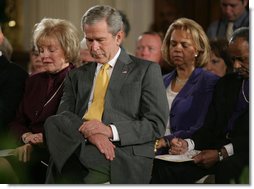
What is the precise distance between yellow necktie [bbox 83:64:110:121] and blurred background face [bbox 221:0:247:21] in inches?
55.8

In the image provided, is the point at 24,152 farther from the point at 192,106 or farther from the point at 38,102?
the point at 192,106

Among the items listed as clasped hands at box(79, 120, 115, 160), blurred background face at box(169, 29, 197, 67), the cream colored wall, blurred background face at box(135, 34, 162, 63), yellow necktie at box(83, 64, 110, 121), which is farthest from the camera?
blurred background face at box(135, 34, 162, 63)

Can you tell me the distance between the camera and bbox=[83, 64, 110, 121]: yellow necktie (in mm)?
3592

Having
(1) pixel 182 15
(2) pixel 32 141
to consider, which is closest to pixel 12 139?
(2) pixel 32 141

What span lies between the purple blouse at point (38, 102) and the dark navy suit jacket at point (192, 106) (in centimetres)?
62

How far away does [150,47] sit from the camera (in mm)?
4973

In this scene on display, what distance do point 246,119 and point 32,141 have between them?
1116 millimetres

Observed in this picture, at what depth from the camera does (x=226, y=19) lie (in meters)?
4.88

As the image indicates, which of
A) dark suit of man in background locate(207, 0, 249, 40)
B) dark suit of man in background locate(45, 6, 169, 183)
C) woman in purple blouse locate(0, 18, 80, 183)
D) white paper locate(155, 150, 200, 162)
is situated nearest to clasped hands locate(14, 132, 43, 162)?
woman in purple blouse locate(0, 18, 80, 183)

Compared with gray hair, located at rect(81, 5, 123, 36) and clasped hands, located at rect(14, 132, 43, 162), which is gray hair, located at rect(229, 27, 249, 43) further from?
clasped hands, located at rect(14, 132, 43, 162)

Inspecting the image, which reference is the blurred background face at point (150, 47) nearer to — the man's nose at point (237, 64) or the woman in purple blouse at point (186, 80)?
the woman in purple blouse at point (186, 80)

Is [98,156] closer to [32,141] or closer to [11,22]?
[32,141]

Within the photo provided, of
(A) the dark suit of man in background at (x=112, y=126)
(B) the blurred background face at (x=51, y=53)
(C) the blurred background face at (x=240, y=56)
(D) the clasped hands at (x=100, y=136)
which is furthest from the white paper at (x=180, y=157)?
(B) the blurred background face at (x=51, y=53)

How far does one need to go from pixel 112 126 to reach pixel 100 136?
0.26ft
